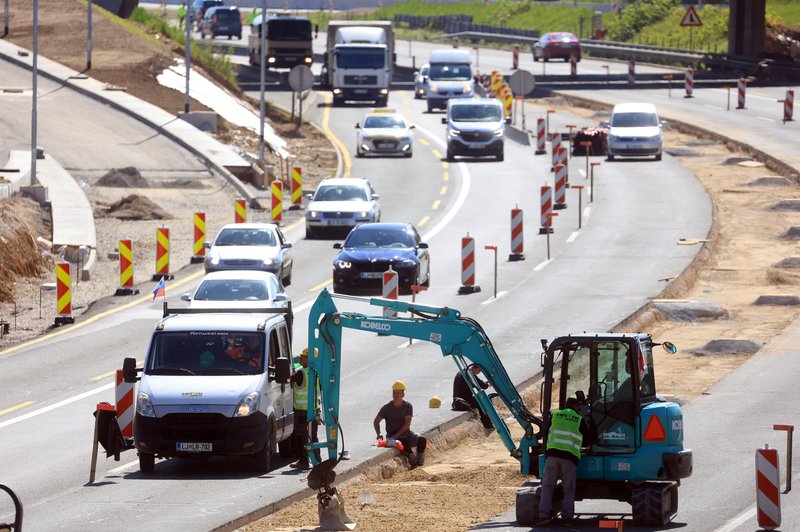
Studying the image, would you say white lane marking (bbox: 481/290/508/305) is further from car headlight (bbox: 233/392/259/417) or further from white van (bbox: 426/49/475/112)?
white van (bbox: 426/49/475/112)

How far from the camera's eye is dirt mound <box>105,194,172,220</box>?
4488cm

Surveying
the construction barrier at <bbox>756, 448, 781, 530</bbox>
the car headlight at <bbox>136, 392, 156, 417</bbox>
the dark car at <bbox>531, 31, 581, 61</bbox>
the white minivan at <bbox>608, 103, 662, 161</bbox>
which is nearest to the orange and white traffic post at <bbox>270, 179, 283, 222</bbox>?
the white minivan at <bbox>608, 103, 662, 161</bbox>

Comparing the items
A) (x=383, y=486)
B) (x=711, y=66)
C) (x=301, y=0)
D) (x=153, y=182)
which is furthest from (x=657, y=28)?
(x=383, y=486)

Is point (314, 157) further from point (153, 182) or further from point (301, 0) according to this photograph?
point (301, 0)

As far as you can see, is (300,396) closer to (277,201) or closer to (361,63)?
(277,201)

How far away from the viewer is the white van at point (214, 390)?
64.5ft

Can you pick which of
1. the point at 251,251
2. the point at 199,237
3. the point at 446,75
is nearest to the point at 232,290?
the point at 251,251

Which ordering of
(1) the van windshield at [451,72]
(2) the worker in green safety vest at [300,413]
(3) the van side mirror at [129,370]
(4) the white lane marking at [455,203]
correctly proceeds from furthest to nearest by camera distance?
1. (1) the van windshield at [451,72]
2. (4) the white lane marking at [455,203]
3. (2) the worker in green safety vest at [300,413]
4. (3) the van side mirror at [129,370]

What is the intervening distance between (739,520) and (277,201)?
28786 mm

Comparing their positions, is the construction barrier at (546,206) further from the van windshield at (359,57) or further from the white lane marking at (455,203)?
the van windshield at (359,57)

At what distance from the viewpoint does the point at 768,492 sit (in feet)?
53.9

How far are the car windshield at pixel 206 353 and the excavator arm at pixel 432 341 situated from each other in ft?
8.48

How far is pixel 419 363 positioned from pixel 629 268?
1146 cm

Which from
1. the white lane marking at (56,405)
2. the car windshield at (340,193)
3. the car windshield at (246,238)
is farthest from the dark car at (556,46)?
the white lane marking at (56,405)
